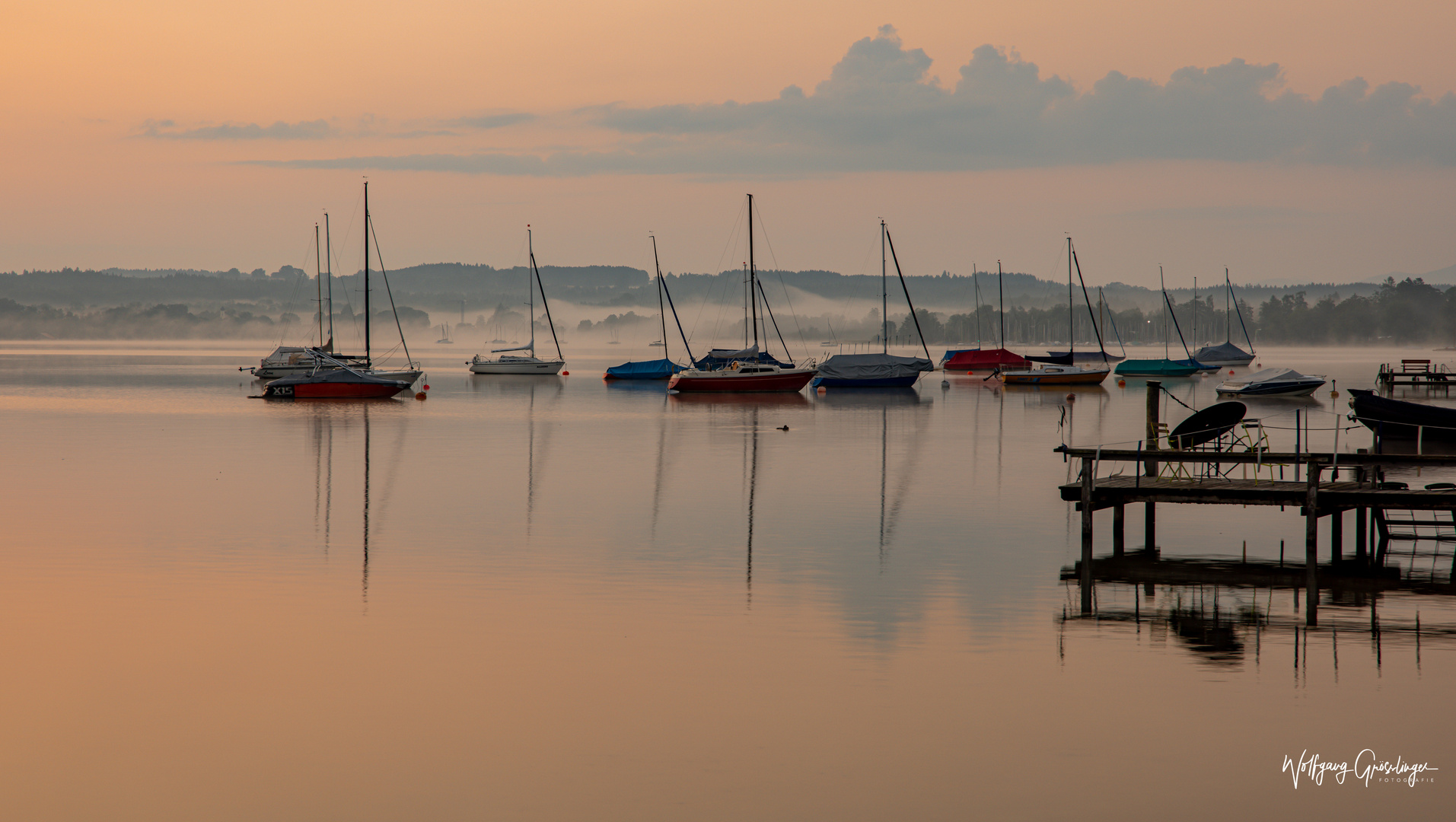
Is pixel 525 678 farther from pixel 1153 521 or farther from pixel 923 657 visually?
pixel 1153 521

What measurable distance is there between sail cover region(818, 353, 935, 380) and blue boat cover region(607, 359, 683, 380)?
22.5m

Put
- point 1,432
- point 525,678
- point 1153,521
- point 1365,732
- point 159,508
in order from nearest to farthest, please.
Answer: point 1365,732
point 525,678
point 1153,521
point 159,508
point 1,432

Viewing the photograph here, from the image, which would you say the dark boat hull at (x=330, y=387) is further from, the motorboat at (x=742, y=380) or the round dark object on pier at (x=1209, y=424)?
the round dark object on pier at (x=1209, y=424)

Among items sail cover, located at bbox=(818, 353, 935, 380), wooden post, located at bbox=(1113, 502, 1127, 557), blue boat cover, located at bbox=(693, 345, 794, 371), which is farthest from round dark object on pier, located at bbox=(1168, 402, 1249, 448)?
sail cover, located at bbox=(818, 353, 935, 380)

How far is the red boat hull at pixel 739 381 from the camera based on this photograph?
9412 cm

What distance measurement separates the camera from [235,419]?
2648 inches

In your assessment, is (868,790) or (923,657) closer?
(868,790)

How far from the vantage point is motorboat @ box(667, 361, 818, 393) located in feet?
309

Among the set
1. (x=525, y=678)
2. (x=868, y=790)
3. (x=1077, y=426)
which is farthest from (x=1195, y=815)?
(x=1077, y=426)

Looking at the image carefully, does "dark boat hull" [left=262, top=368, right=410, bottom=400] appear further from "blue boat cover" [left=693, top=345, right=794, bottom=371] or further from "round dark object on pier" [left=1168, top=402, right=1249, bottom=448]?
"round dark object on pier" [left=1168, top=402, right=1249, bottom=448]

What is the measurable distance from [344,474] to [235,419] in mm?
30140

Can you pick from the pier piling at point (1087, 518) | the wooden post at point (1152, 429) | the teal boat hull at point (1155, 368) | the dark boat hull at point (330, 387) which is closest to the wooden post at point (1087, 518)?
the pier piling at point (1087, 518)

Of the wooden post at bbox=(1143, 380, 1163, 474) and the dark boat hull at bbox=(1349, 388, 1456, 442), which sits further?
the dark boat hull at bbox=(1349, 388, 1456, 442)

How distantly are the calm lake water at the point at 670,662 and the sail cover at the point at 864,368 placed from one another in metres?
65.4
